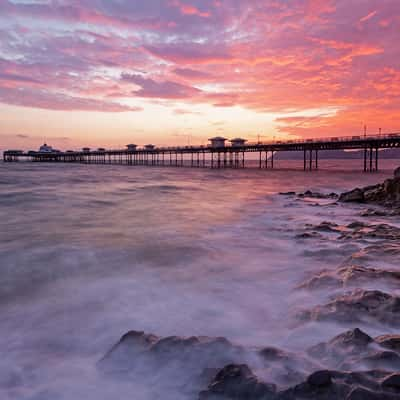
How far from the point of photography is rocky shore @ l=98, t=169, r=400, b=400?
1.94m

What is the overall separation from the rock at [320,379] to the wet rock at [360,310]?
1124 millimetres

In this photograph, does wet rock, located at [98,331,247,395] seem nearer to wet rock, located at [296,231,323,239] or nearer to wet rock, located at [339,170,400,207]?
wet rock, located at [296,231,323,239]

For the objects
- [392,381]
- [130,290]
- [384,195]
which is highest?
[384,195]

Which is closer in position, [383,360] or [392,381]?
[392,381]

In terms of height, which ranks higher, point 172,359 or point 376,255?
point 376,255

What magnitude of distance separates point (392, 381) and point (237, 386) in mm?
939

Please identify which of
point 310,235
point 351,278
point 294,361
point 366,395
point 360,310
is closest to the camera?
point 366,395

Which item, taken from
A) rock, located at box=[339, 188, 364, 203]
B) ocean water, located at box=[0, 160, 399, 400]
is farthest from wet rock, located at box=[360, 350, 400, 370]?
rock, located at box=[339, 188, 364, 203]

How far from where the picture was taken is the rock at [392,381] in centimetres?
185

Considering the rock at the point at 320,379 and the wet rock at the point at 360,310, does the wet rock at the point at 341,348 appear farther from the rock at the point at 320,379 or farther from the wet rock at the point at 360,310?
the wet rock at the point at 360,310

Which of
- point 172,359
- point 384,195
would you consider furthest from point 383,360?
point 384,195

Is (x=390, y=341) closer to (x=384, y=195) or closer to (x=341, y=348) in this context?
(x=341, y=348)

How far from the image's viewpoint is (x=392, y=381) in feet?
6.14

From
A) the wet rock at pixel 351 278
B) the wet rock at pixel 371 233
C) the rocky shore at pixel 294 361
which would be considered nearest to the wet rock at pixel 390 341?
the rocky shore at pixel 294 361
